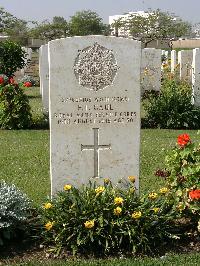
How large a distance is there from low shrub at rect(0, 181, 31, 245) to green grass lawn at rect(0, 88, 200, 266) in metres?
0.46

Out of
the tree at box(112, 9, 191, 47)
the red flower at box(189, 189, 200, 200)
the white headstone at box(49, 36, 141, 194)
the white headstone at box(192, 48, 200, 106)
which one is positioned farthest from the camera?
the tree at box(112, 9, 191, 47)

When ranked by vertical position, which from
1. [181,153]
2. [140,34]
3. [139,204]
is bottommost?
[139,204]

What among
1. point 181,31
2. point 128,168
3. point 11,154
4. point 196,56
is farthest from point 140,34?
point 128,168

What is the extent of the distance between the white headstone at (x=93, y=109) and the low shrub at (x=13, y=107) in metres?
6.87

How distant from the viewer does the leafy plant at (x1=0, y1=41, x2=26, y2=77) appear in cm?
2330

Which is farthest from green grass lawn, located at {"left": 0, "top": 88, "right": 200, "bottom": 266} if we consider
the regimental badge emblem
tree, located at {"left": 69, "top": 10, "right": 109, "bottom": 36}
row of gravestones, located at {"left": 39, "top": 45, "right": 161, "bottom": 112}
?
tree, located at {"left": 69, "top": 10, "right": 109, "bottom": 36}

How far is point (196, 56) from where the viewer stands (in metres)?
12.8

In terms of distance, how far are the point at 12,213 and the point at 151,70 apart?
10037mm

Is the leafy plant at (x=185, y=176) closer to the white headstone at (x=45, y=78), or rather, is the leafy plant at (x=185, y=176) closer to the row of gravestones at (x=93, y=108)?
the row of gravestones at (x=93, y=108)


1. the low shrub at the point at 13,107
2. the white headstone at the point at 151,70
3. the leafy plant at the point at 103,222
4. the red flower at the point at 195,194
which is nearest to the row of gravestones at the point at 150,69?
the white headstone at the point at 151,70

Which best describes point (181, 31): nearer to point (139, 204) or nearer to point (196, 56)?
point (196, 56)

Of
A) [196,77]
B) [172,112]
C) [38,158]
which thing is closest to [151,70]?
[196,77]

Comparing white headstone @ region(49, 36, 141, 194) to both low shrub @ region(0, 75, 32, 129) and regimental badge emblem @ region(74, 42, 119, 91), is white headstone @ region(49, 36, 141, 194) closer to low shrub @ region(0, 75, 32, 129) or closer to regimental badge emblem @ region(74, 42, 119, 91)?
regimental badge emblem @ region(74, 42, 119, 91)

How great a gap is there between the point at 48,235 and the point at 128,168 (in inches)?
43.7
